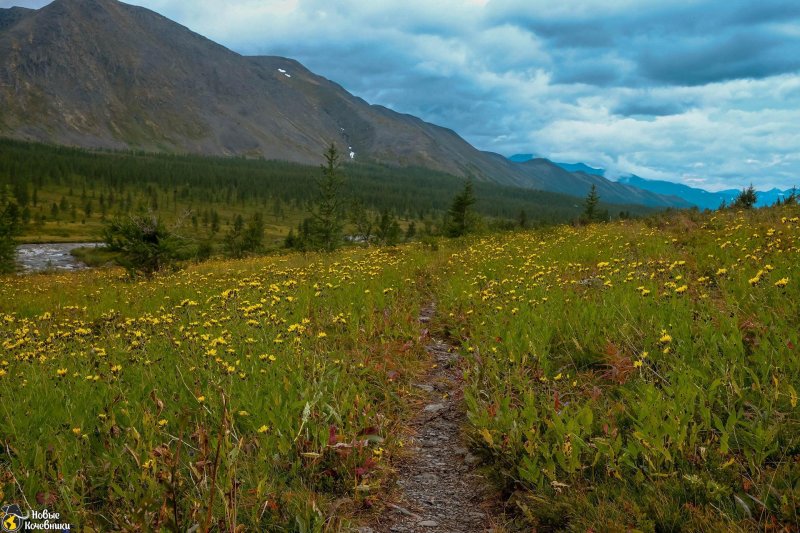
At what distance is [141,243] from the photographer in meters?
19.5

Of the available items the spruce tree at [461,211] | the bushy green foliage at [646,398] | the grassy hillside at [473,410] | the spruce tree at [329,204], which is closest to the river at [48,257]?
the spruce tree at [329,204]

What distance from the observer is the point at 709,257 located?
26.6 feet

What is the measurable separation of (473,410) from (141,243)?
61.6 feet

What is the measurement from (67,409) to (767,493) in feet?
17.3

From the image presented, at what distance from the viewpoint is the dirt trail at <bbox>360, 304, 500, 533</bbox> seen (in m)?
3.51

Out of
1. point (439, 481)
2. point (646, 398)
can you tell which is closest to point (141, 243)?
point (439, 481)

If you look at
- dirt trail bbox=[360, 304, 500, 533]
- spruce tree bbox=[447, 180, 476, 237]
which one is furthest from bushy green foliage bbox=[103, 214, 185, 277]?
spruce tree bbox=[447, 180, 476, 237]

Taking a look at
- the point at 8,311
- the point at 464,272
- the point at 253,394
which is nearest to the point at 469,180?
the point at 464,272

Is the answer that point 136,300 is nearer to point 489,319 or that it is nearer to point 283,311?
point 283,311

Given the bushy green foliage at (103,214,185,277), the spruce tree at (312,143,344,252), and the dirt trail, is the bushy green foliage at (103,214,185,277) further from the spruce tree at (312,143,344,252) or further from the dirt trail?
the dirt trail

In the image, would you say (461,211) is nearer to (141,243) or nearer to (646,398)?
(141,243)

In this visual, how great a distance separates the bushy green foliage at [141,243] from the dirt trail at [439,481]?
Answer: 17.4 m

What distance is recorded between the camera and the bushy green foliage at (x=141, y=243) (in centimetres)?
1948

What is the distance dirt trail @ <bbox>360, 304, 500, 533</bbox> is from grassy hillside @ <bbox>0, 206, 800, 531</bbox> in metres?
0.17
